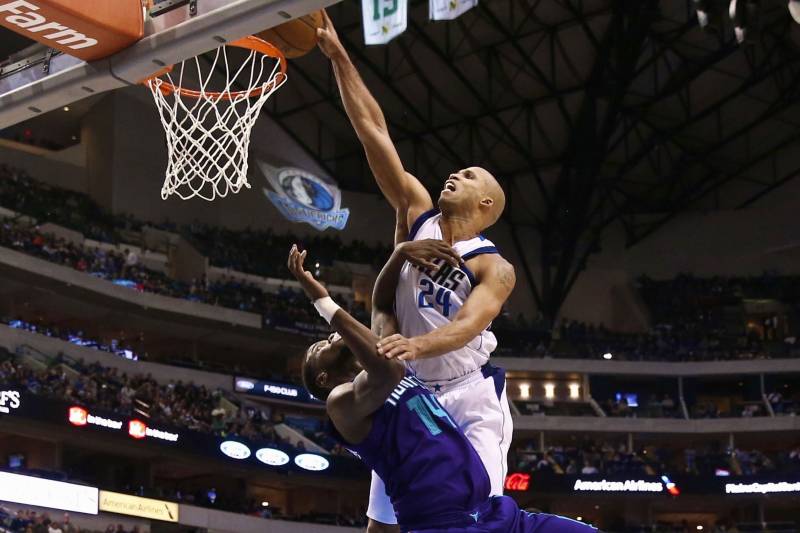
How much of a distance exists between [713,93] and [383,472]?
3416cm

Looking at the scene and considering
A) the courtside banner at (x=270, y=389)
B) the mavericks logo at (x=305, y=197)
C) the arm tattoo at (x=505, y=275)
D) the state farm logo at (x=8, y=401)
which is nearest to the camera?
the arm tattoo at (x=505, y=275)

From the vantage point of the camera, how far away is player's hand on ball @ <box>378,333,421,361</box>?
470cm

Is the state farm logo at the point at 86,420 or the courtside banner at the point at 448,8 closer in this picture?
the courtside banner at the point at 448,8

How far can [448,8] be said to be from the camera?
1733cm

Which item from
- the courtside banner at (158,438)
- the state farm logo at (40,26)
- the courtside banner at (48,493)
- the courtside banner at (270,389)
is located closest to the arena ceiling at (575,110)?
the courtside banner at (270,389)

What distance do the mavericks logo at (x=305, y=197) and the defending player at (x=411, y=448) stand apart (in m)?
30.2

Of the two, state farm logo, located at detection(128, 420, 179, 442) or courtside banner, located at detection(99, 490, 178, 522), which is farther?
state farm logo, located at detection(128, 420, 179, 442)

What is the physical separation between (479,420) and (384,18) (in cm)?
818

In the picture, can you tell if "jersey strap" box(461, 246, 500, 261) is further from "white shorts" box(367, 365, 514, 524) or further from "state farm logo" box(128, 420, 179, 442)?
"state farm logo" box(128, 420, 179, 442)

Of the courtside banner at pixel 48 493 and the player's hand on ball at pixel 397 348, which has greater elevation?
the courtside banner at pixel 48 493

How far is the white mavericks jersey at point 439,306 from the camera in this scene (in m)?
5.48

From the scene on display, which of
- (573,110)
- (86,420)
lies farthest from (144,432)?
(573,110)

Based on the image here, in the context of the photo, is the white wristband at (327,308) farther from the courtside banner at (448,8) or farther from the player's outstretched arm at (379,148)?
the courtside banner at (448,8)

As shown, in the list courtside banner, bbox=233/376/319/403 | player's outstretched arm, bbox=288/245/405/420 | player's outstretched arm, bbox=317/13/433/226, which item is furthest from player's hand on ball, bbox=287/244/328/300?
courtside banner, bbox=233/376/319/403
